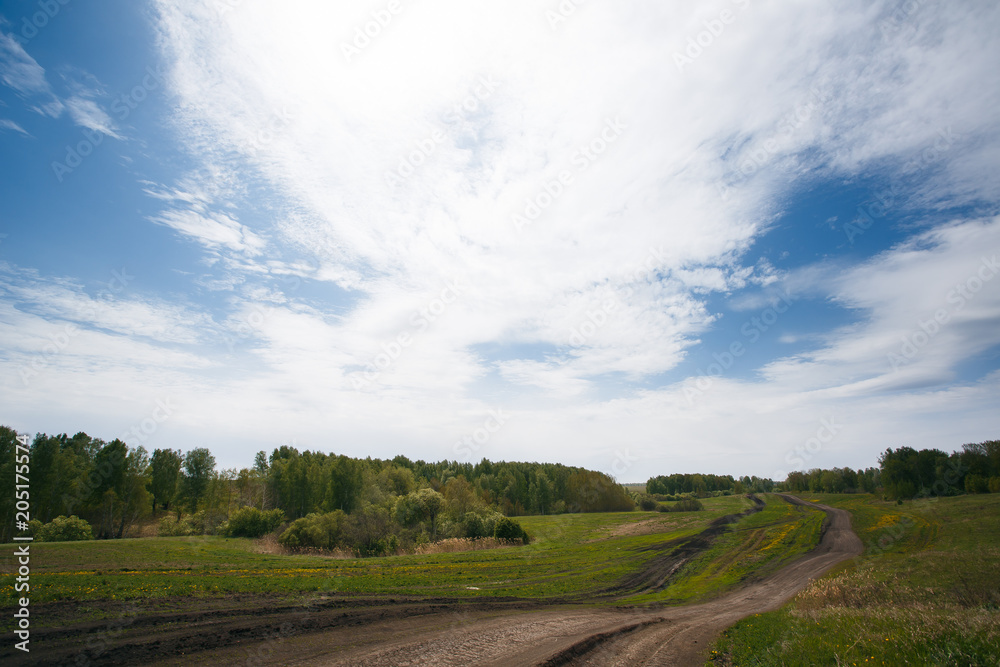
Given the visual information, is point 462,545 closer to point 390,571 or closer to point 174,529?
point 390,571

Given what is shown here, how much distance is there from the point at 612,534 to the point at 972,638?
2251 inches

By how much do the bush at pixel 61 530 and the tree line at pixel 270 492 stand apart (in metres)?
6.29

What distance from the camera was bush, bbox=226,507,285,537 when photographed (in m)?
52.8

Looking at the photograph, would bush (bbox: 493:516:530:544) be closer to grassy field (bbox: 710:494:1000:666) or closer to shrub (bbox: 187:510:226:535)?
grassy field (bbox: 710:494:1000:666)

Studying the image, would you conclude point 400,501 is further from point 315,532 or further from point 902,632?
point 902,632

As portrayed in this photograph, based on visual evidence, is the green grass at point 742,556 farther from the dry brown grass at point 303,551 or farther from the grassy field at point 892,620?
the dry brown grass at point 303,551

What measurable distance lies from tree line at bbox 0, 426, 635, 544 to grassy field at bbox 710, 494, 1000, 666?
3665 centimetres

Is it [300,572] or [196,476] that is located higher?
[196,476]

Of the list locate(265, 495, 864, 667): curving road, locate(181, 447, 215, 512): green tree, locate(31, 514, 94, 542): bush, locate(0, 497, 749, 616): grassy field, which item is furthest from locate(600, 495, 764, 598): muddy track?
locate(181, 447, 215, 512): green tree

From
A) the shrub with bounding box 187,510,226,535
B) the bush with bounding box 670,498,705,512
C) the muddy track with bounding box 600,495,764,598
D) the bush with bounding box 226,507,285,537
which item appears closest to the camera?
the muddy track with bounding box 600,495,764,598

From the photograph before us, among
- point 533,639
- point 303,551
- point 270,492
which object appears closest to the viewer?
point 533,639

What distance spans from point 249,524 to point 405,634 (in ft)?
162

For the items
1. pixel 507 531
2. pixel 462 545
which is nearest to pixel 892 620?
pixel 462 545

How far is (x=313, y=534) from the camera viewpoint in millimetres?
42406
